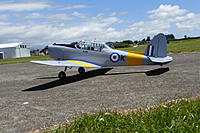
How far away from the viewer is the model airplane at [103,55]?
1212 cm

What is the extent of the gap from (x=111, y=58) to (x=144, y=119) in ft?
28.6

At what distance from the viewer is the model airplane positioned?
39.8 feet

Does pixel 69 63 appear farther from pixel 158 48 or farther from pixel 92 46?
pixel 158 48

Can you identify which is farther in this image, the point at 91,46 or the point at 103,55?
the point at 91,46

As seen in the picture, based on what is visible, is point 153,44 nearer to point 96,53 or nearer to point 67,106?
point 96,53

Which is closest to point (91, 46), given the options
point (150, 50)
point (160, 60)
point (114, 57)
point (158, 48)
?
point (114, 57)

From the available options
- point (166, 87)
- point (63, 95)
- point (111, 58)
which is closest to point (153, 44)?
point (111, 58)

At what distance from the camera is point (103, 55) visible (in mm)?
13109

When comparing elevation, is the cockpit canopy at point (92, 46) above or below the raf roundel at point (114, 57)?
above

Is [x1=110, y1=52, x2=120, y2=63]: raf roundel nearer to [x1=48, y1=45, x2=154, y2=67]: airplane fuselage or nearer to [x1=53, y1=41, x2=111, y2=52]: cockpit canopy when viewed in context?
[x1=48, y1=45, x2=154, y2=67]: airplane fuselage

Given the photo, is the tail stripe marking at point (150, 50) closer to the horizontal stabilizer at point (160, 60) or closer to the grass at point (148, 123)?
the horizontal stabilizer at point (160, 60)

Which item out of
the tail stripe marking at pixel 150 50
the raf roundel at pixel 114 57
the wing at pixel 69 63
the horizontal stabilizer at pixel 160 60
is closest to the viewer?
the wing at pixel 69 63

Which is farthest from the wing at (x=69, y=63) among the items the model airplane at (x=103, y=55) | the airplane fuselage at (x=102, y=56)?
the airplane fuselage at (x=102, y=56)

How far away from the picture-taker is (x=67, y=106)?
6.71 m
